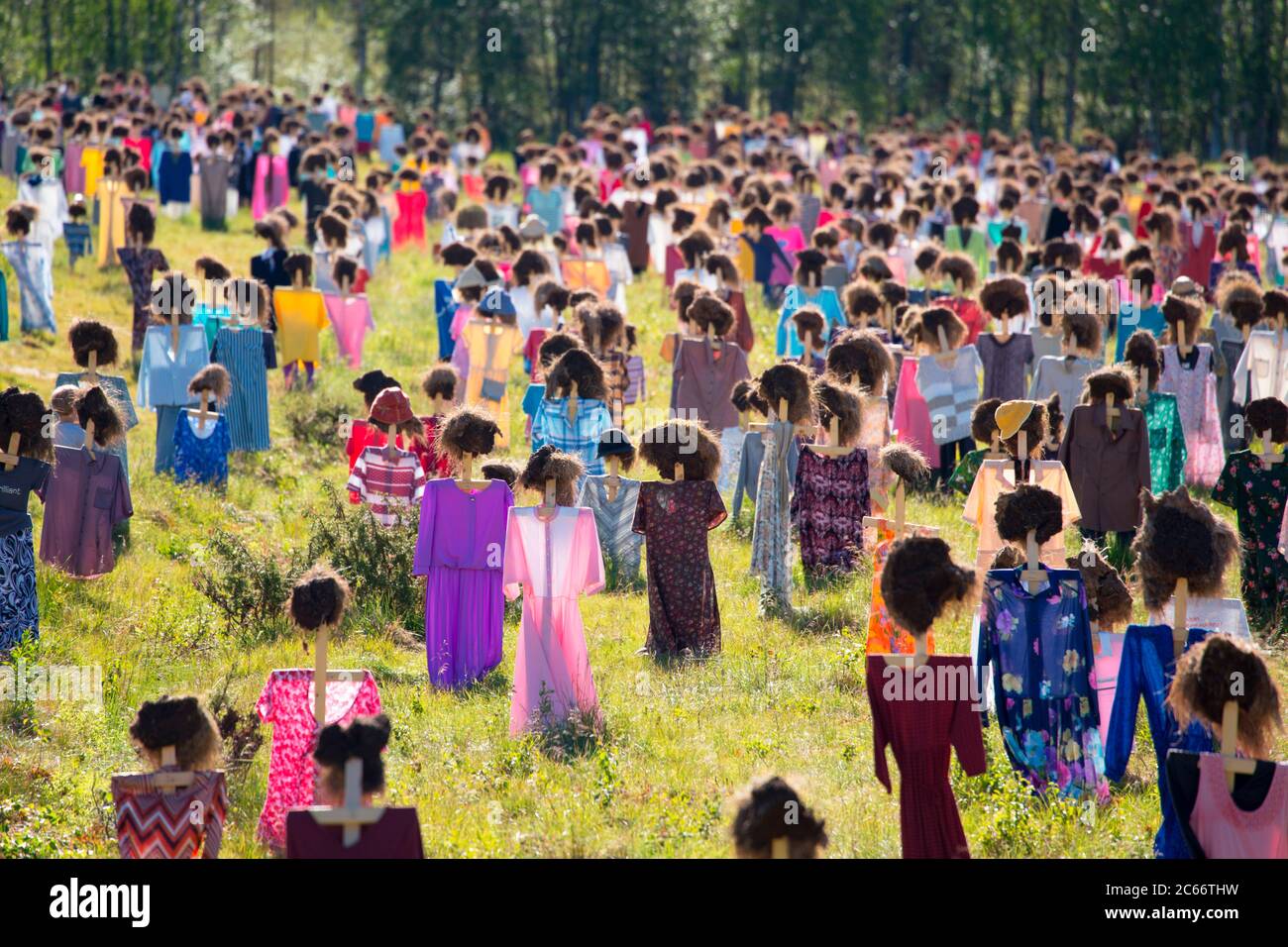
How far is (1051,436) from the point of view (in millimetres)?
12477

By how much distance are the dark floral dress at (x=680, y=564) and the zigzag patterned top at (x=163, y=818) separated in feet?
14.1

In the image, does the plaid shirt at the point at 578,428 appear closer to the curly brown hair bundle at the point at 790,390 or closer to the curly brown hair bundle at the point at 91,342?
the curly brown hair bundle at the point at 790,390

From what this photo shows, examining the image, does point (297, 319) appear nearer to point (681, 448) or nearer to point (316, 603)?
point (681, 448)

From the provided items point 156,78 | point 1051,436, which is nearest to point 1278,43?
point 156,78

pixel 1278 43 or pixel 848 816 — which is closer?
pixel 848 816

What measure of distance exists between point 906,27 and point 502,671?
47348 mm

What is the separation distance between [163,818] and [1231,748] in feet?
13.3

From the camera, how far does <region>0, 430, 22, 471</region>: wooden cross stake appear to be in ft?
32.5

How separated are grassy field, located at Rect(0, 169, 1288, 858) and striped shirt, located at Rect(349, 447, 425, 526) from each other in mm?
503

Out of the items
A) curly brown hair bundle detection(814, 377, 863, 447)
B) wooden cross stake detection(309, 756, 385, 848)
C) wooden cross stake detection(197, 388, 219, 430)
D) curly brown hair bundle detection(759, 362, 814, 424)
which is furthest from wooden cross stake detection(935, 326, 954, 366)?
wooden cross stake detection(309, 756, 385, 848)

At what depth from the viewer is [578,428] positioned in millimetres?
12859
